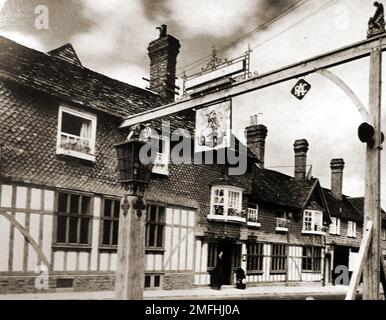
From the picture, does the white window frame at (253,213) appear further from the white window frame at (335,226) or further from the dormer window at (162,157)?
the white window frame at (335,226)

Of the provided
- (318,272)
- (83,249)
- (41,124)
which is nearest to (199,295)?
(83,249)

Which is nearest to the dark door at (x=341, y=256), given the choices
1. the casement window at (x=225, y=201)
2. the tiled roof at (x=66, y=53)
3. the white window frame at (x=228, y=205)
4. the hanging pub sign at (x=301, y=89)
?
the white window frame at (x=228, y=205)

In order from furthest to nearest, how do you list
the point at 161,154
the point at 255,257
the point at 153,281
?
A: the point at 255,257, the point at 161,154, the point at 153,281

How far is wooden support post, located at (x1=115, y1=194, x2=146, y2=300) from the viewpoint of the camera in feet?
15.1

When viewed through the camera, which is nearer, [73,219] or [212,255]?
[73,219]

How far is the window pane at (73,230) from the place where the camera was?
10.9 metres

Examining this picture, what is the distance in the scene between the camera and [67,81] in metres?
11.1

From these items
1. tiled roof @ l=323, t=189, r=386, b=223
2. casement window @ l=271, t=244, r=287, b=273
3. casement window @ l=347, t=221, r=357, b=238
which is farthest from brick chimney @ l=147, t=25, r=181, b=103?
casement window @ l=347, t=221, r=357, b=238

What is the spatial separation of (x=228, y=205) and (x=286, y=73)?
361 inches

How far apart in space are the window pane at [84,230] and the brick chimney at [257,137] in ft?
34.4

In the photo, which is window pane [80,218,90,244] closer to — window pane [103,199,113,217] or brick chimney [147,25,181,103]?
window pane [103,199,113,217]

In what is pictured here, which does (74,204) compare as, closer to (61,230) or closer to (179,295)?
(61,230)

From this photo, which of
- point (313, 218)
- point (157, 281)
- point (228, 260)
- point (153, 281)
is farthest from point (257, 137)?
point (153, 281)

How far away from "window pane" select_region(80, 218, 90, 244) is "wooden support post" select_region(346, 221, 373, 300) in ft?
24.0
